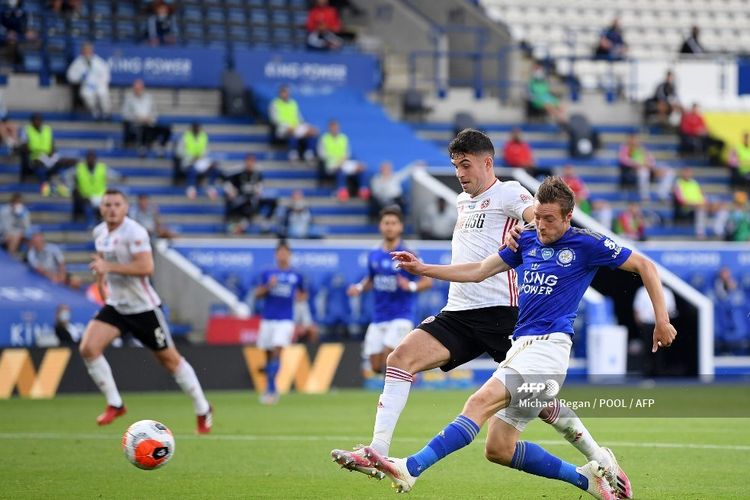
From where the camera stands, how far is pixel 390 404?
31.2ft

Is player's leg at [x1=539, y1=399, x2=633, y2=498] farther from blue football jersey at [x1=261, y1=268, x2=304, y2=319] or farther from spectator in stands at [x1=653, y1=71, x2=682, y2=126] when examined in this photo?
spectator in stands at [x1=653, y1=71, x2=682, y2=126]

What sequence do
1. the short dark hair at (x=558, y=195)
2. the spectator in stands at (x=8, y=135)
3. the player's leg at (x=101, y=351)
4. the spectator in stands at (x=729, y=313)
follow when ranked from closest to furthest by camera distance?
the short dark hair at (x=558, y=195)
the player's leg at (x=101, y=351)
the spectator in stands at (x=8, y=135)
the spectator in stands at (x=729, y=313)

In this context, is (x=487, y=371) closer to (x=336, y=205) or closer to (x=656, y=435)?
(x=336, y=205)

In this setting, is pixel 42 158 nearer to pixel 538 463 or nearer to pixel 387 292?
pixel 387 292

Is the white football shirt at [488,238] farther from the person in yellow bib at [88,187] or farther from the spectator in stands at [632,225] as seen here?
the spectator in stands at [632,225]

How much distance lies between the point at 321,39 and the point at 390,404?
23.9m

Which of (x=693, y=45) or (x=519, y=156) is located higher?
(x=693, y=45)

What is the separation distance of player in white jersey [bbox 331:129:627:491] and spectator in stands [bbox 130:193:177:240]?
15.8 metres

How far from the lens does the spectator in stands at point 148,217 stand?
25453 mm

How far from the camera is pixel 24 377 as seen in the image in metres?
21.5

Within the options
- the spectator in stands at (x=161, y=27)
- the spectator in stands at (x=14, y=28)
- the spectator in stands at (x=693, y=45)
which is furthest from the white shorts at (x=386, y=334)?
the spectator in stands at (x=693, y=45)

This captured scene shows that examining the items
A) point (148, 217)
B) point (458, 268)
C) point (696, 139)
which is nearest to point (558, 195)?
point (458, 268)

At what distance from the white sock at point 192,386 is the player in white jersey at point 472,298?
16.6 feet

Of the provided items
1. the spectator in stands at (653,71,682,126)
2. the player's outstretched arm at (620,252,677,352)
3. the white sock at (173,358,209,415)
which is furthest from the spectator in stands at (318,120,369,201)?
the player's outstretched arm at (620,252,677,352)
